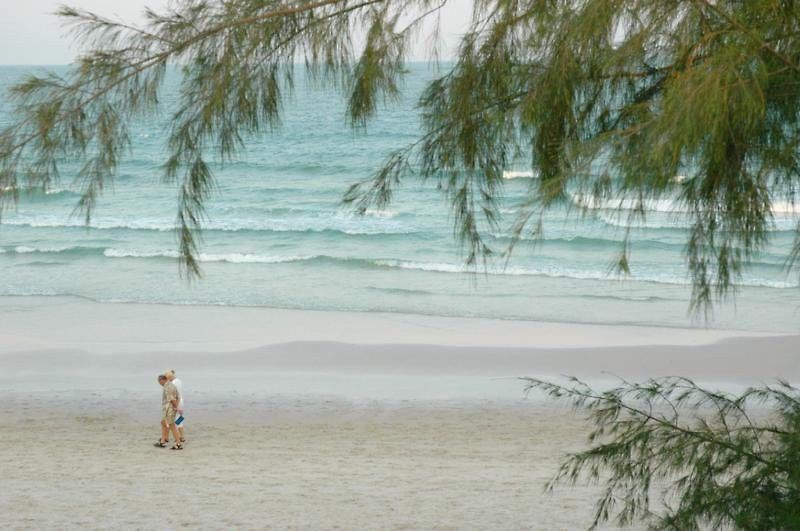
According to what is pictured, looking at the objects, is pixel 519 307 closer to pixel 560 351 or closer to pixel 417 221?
pixel 560 351

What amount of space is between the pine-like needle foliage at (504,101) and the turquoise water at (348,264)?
924cm

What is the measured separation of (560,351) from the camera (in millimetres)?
15203

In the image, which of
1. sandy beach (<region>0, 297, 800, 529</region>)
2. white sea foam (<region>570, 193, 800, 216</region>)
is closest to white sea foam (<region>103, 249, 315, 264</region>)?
sandy beach (<region>0, 297, 800, 529</region>)

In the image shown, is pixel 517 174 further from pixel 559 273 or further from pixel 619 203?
pixel 559 273

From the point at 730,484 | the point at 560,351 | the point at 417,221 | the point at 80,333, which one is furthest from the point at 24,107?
the point at 417,221

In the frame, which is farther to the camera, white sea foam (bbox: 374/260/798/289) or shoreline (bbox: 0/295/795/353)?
white sea foam (bbox: 374/260/798/289)

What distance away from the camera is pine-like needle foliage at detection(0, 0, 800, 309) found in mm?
3049

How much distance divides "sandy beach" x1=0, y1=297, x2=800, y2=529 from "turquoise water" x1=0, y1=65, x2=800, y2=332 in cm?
141

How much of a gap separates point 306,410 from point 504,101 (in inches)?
357

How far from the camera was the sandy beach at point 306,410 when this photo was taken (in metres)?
8.91

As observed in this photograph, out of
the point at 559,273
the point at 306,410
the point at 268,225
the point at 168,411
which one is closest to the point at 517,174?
the point at 168,411

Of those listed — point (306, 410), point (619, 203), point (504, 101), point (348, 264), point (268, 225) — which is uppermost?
point (504, 101)

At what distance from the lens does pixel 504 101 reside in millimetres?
3680

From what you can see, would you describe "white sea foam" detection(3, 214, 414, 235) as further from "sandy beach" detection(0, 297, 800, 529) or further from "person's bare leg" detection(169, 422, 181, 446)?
"person's bare leg" detection(169, 422, 181, 446)
